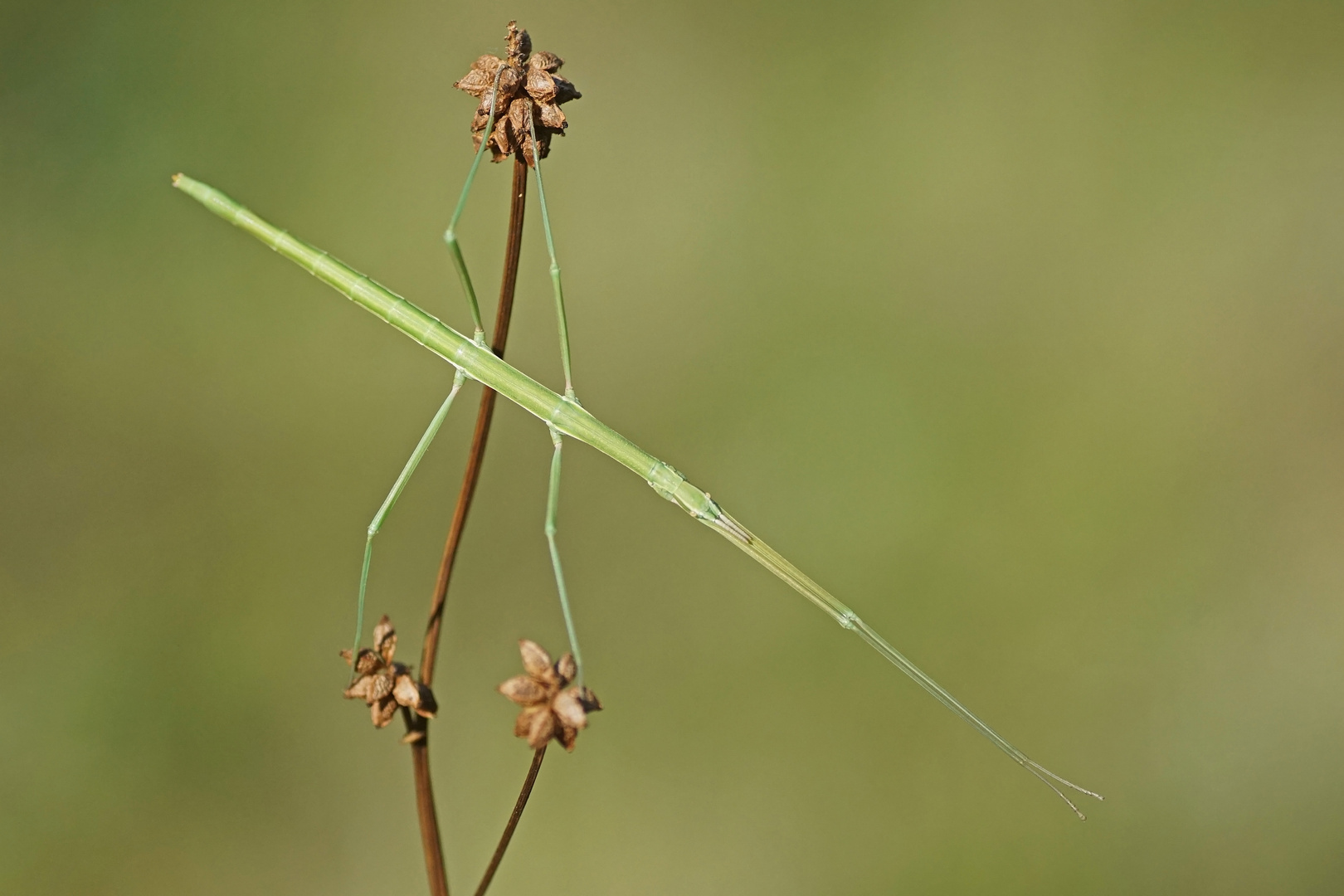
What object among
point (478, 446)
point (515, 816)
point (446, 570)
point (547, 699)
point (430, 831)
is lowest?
point (430, 831)

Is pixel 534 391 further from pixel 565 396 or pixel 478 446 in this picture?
pixel 478 446

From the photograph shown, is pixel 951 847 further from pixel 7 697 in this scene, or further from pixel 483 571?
pixel 7 697

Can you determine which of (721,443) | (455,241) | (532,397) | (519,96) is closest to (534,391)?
(532,397)

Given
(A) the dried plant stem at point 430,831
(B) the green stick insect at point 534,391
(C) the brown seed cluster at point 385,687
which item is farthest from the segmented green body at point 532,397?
(A) the dried plant stem at point 430,831

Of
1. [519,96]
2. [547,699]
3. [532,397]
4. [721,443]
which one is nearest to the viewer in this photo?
[547,699]

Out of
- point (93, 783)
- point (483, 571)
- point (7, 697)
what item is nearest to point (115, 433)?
point (7, 697)

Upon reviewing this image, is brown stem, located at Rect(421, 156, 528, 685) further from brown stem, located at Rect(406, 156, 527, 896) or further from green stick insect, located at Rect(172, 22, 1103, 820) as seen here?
green stick insect, located at Rect(172, 22, 1103, 820)
